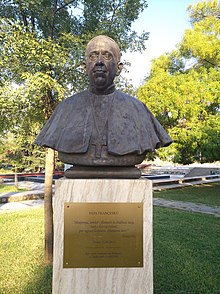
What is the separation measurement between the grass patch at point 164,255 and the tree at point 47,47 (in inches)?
24.0

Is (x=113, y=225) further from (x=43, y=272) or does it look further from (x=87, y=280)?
(x=43, y=272)

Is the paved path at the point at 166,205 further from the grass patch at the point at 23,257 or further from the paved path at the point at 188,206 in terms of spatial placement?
the grass patch at the point at 23,257

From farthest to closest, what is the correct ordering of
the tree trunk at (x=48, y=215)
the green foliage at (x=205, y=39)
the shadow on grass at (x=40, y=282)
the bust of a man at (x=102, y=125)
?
the green foliage at (x=205, y=39), the tree trunk at (x=48, y=215), the shadow on grass at (x=40, y=282), the bust of a man at (x=102, y=125)

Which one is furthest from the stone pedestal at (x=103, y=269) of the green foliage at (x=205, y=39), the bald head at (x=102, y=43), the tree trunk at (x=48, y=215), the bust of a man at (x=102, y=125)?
the green foliage at (x=205, y=39)

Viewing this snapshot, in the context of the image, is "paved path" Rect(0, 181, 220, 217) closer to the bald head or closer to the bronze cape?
the bronze cape

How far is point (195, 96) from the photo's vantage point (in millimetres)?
10258

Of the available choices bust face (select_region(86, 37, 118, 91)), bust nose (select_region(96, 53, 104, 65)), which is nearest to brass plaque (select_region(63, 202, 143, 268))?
bust face (select_region(86, 37, 118, 91))

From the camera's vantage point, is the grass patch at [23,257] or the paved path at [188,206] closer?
the grass patch at [23,257]

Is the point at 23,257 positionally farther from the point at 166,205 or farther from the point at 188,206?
the point at 188,206

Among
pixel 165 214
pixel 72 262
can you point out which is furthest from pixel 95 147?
pixel 165 214

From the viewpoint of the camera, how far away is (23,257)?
5.02m

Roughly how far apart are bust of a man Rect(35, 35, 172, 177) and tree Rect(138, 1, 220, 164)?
7128mm

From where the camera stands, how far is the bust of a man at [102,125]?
268 centimetres

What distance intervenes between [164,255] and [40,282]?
84.9 inches
